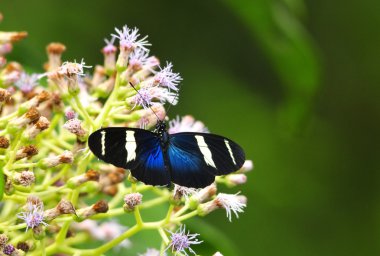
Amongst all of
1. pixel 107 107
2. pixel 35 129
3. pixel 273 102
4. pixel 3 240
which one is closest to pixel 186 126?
pixel 107 107

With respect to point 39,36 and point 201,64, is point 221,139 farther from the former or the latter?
point 201,64

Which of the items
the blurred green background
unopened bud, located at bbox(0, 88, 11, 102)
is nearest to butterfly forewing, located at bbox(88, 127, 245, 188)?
unopened bud, located at bbox(0, 88, 11, 102)

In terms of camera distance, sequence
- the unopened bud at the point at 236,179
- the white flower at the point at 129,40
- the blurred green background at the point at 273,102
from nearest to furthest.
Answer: the white flower at the point at 129,40
the unopened bud at the point at 236,179
the blurred green background at the point at 273,102

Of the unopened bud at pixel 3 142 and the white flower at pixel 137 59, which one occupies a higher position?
the white flower at pixel 137 59

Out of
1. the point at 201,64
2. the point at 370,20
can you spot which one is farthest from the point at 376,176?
the point at 201,64

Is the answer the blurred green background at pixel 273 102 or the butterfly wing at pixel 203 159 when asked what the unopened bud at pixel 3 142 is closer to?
the butterfly wing at pixel 203 159

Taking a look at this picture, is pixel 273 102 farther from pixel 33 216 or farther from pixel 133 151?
pixel 33 216

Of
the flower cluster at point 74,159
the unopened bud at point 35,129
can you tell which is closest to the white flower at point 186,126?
the flower cluster at point 74,159
